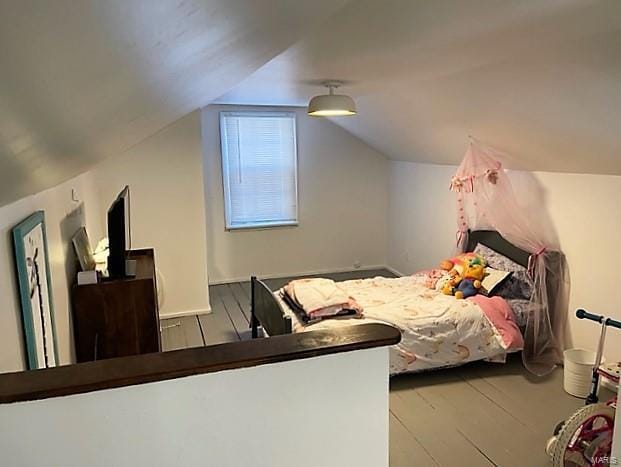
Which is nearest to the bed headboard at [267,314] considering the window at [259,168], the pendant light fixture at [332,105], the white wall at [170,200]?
the white wall at [170,200]

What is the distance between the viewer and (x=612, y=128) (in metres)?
2.78

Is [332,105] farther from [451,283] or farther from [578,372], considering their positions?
Result: [578,372]

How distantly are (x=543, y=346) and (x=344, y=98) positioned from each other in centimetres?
247

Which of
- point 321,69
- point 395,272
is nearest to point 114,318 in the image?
point 321,69

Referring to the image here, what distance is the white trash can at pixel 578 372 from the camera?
10.5 feet

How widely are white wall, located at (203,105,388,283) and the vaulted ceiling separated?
1378 millimetres

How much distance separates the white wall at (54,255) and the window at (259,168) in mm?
1931

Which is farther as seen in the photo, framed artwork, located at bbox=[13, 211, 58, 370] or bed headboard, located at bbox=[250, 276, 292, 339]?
bed headboard, located at bbox=[250, 276, 292, 339]

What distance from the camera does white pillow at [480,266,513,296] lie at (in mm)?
3934

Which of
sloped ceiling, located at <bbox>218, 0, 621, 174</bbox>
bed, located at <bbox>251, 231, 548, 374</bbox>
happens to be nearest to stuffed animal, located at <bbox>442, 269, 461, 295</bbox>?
bed, located at <bbox>251, 231, 548, 374</bbox>

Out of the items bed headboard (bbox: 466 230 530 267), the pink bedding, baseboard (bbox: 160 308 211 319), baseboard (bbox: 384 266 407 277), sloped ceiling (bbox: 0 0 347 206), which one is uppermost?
sloped ceiling (bbox: 0 0 347 206)

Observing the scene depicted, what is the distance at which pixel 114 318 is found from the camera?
284 cm

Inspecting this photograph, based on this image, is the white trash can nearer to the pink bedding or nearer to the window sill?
the pink bedding

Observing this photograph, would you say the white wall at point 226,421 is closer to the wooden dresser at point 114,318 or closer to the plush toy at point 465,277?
the wooden dresser at point 114,318
